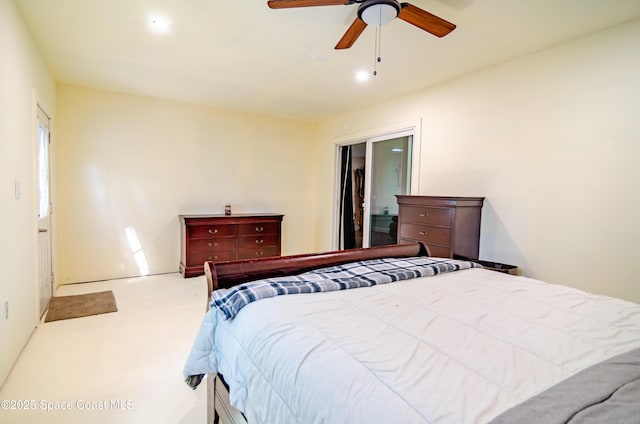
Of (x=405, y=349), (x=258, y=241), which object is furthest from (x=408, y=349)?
(x=258, y=241)

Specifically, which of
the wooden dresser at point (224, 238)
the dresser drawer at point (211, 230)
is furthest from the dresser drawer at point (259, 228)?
the dresser drawer at point (211, 230)

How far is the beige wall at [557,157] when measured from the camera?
2436 mm

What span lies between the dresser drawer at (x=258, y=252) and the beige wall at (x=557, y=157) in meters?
2.68

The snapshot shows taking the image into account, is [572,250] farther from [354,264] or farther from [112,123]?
[112,123]

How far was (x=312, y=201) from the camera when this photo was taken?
6.05 m

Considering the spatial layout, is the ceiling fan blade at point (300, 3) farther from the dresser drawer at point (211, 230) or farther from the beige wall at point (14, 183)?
the dresser drawer at point (211, 230)

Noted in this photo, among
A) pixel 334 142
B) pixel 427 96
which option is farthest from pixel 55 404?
pixel 334 142

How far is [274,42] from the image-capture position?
2.79 m

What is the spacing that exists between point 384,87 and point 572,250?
2.57 m

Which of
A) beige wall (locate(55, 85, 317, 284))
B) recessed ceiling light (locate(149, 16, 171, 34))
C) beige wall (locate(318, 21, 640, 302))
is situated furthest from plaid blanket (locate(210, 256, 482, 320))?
beige wall (locate(55, 85, 317, 284))

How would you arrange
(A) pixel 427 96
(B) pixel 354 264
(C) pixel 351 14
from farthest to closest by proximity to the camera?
(A) pixel 427 96, (C) pixel 351 14, (B) pixel 354 264

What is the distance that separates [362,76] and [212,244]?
300 cm

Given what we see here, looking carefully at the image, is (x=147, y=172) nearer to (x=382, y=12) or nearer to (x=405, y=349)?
(x=382, y=12)

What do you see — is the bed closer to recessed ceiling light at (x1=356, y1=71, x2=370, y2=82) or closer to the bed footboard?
the bed footboard
